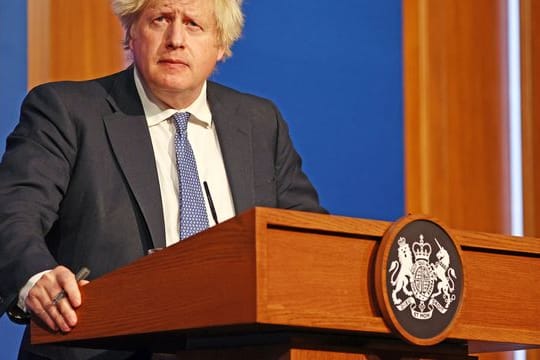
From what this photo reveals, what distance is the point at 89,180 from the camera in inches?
78.6

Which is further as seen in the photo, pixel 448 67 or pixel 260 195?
pixel 448 67

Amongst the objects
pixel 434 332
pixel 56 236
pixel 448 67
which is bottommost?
pixel 434 332

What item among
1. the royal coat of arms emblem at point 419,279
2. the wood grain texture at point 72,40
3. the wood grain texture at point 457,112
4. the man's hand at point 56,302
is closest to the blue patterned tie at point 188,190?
the man's hand at point 56,302

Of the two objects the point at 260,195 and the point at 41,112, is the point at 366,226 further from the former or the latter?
the point at 41,112

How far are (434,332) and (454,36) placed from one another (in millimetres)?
2340

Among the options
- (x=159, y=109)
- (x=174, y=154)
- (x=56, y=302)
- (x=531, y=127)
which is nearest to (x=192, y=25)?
(x=159, y=109)

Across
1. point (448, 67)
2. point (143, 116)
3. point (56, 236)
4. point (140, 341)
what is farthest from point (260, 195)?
point (448, 67)

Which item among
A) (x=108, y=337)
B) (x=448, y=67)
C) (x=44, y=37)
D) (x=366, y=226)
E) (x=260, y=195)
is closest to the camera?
(x=366, y=226)

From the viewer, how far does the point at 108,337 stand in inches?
60.1

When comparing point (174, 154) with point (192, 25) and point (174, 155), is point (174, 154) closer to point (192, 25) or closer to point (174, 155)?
point (174, 155)

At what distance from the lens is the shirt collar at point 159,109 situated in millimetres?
2183

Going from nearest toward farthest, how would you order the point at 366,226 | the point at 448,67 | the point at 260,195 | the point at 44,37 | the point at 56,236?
the point at 366,226 < the point at 56,236 < the point at 260,195 < the point at 44,37 < the point at 448,67

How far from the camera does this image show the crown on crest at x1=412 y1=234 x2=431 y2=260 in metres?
1.41

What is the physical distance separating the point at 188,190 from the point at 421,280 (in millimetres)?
726
